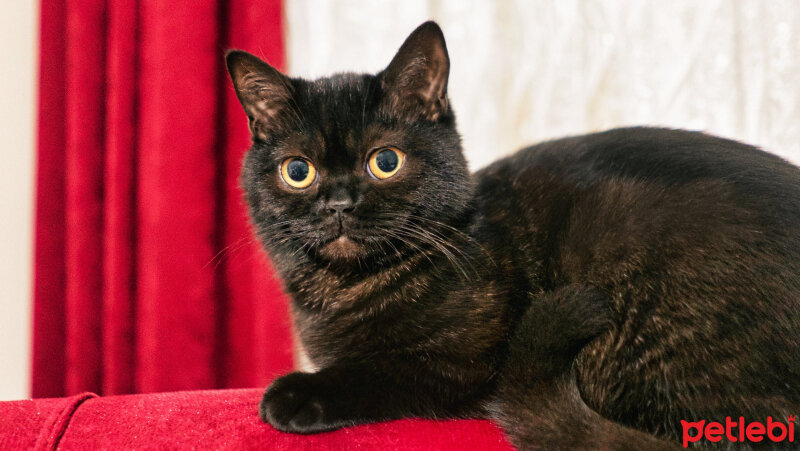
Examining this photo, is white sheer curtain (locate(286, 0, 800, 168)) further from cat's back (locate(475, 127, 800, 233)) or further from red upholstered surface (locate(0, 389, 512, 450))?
red upholstered surface (locate(0, 389, 512, 450))

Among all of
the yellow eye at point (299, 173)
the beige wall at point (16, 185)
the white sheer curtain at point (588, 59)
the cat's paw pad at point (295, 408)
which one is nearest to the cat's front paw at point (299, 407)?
the cat's paw pad at point (295, 408)

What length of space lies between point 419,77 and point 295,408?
0.61m

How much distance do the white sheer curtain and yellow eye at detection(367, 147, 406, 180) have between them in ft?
2.55

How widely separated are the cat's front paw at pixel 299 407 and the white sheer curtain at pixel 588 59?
3.56 feet

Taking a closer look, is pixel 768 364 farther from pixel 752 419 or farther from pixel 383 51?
pixel 383 51

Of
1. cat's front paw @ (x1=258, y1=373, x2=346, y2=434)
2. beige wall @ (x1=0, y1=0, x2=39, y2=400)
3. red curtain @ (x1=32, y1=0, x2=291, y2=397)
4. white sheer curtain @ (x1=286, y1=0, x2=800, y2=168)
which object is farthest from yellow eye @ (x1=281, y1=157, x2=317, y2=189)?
beige wall @ (x1=0, y1=0, x2=39, y2=400)

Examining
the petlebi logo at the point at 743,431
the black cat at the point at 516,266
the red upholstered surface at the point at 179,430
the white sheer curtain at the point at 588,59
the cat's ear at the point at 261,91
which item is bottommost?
the red upholstered surface at the point at 179,430

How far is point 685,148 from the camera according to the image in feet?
3.20

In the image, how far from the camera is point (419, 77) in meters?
1.04

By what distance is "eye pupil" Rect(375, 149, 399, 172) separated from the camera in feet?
3.18

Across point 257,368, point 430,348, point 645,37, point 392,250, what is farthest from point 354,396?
point 645,37

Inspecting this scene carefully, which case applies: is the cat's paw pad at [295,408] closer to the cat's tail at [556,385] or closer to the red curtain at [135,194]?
the cat's tail at [556,385]

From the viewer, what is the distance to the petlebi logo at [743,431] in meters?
0.71

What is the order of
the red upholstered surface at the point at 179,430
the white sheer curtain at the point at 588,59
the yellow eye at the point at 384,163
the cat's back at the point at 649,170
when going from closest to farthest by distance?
1. the red upholstered surface at the point at 179,430
2. the cat's back at the point at 649,170
3. the yellow eye at the point at 384,163
4. the white sheer curtain at the point at 588,59
